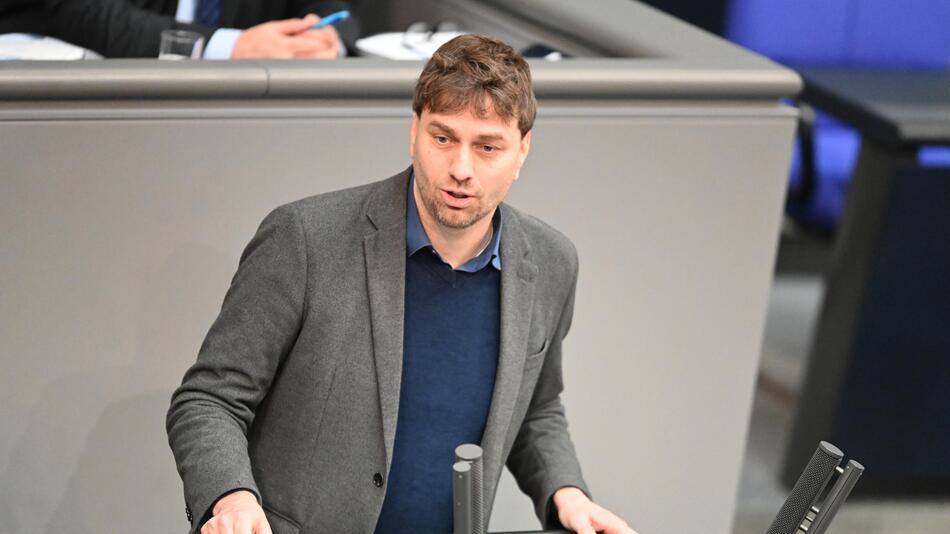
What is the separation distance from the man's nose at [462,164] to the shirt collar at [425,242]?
161mm

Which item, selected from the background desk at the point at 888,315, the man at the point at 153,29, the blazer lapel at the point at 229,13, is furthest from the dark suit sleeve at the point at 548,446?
the background desk at the point at 888,315

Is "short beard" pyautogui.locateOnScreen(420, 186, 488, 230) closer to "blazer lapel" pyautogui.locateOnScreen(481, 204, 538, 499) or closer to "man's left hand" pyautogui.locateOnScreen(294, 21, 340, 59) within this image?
"blazer lapel" pyautogui.locateOnScreen(481, 204, 538, 499)

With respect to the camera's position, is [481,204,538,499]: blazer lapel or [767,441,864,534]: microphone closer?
[767,441,864,534]: microphone

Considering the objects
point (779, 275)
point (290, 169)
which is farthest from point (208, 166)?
point (779, 275)

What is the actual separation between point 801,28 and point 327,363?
4087 mm

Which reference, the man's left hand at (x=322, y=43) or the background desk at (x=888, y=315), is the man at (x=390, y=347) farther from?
the background desk at (x=888, y=315)

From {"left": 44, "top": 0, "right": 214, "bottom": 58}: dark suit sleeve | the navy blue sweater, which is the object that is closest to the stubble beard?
the navy blue sweater

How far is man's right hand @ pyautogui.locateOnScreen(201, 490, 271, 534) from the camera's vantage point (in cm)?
154

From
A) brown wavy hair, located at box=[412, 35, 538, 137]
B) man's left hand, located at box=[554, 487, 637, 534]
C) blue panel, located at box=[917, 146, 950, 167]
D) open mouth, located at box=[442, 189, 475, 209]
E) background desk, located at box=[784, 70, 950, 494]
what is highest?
brown wavy hair, located at box=[412, 35, 538, 137]

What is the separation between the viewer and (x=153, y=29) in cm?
263

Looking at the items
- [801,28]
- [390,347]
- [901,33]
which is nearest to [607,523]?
[390,347]

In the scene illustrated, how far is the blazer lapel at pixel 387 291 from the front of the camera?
1743mm

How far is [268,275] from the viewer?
1699mm

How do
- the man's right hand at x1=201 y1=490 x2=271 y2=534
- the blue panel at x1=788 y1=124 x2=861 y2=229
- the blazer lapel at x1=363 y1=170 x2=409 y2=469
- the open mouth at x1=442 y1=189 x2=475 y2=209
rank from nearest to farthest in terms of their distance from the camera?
the man's right hand at x1=201 y1=490 x2=271 y2=534, the open mouth at x1=442 y1=189 x2=475 y2=209, the blazer lapel at x1=363 y1=170 x2=409 y2=469, the blue panel at x1=788 y1=124 x2=861 y2=229
